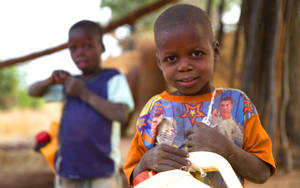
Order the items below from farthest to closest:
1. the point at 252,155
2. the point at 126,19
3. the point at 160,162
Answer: the point at 126,19
the point at 252,155
the point at 160,162

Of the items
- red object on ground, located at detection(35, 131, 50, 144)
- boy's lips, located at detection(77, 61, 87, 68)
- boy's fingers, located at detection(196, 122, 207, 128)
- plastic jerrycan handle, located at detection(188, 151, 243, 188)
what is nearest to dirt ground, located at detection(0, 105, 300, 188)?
red object on ground, located at detection(35, 131, 50, 144)

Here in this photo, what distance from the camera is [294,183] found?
10.4 feet

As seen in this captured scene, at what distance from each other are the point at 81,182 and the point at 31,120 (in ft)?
41.4

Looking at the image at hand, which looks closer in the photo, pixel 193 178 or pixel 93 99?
pixel 193 178

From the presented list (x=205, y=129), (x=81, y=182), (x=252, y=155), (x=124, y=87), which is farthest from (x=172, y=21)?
(x=81, y=182)

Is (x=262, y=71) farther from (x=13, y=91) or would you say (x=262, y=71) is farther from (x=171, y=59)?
→ (x=13, y=91)

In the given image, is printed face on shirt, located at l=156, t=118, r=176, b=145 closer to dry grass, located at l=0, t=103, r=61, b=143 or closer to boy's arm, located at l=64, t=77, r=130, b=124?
boy's arm, located at l=64, t=77, r=130, b=124

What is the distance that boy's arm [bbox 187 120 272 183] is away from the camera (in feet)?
3.37

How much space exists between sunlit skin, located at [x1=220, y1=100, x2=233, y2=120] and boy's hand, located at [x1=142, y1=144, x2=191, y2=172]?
0.84 feet

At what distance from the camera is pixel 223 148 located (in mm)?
1029

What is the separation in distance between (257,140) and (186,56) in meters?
0.38

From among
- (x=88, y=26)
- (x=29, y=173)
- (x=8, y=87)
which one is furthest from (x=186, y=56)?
(x=8, y=87)

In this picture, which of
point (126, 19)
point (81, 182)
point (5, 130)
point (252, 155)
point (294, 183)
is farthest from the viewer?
point (5, 130)

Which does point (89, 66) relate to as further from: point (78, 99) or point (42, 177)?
point (42, 177)
